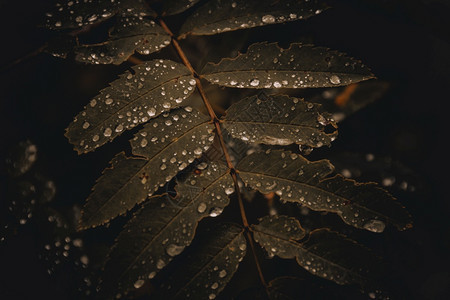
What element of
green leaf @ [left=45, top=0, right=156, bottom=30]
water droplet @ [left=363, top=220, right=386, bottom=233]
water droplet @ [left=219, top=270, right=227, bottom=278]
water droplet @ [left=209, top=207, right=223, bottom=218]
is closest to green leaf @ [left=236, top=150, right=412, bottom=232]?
water droplet @ [left=363, top=220, right=386, bottom=233]

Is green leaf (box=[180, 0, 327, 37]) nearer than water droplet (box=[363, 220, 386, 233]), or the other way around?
water droplet (box=[363, 220, 386, 233])

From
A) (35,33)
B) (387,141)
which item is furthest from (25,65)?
(387,141)

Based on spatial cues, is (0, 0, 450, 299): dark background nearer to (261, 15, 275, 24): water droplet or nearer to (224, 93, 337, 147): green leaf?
(261, 15, 275, 24): water droplet

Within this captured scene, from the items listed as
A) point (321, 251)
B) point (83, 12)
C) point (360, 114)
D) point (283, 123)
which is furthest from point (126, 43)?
point (360, 114)

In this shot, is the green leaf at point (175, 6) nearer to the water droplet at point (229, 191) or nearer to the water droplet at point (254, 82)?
the water droplet at point (254, 82)

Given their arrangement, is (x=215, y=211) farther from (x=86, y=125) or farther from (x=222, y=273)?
(x=86, y=125)

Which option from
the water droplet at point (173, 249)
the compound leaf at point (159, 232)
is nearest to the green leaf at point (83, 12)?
the compound leaf at point (159, 232)
